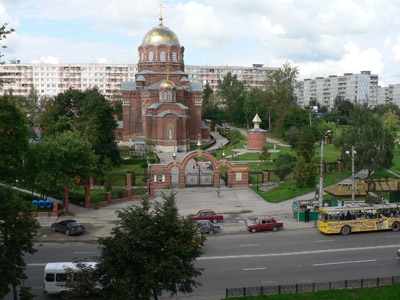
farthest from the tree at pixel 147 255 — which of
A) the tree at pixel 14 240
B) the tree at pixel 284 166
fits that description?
the tree at pixel 284 166

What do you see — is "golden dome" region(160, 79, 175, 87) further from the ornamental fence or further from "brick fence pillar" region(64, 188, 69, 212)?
the ornamental fence

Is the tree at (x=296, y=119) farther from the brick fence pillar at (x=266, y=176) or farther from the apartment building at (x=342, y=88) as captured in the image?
the apartment building at (x=342, y=88)

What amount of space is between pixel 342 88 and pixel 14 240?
14598 centimetres

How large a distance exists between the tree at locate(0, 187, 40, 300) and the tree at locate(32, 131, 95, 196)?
1471 cm

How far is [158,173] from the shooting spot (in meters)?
41.1

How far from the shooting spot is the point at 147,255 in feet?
45.6

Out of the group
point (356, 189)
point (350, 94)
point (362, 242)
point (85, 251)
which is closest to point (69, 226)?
point (85, 251)

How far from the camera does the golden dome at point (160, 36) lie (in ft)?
237

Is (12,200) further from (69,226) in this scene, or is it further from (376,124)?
(376,124)

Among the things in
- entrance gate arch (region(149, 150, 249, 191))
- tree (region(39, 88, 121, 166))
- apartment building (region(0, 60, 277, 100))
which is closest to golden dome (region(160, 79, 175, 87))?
tree (region(39, 88, 121, 166))

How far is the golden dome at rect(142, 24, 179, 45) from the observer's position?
72312 mm

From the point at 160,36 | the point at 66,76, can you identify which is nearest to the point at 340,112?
the point at 160,36

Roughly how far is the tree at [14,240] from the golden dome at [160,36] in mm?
59331

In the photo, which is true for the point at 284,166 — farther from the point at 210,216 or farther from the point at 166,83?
the point at 166,83
